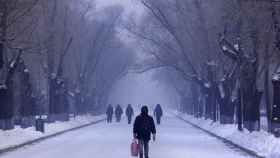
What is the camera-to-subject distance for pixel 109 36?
81562mm

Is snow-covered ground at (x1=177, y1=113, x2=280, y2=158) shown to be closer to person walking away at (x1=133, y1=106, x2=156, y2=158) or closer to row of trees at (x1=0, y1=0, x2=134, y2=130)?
person walking away at (x1=133, y1=106, x2=156, y2=158)

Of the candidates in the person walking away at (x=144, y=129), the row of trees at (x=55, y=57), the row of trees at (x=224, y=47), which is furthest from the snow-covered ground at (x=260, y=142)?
the row of trees at (x=55, y=57)

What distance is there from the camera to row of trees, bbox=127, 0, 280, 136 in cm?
3195

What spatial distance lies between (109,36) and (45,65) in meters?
25.8

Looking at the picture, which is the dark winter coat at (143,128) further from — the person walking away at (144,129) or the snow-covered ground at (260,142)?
the snow-covered ground at (260,142)

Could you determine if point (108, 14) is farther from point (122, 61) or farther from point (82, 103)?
point (122, 61)

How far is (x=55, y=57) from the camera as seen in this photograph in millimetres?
60156

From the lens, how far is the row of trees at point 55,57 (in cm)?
3587

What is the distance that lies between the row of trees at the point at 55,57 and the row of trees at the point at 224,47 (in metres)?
7.39

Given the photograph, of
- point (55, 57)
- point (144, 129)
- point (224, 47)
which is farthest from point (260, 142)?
point (55, 57)

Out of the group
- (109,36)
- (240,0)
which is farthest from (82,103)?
(240,0)

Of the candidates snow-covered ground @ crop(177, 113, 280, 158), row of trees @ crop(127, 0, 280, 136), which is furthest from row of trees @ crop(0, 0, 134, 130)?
snow-covered ground @ crop(177, 113, 280, 158)

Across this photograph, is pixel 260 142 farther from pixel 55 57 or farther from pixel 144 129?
pixel 55 57

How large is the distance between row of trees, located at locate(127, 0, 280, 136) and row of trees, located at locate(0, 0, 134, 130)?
739cm
